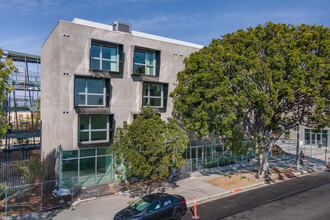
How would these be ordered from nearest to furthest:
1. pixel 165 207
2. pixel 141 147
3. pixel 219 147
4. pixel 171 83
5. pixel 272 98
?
pixel 165 207
pixel 141 147
pixel 272 98
pixel 171 83
pixel 219 147

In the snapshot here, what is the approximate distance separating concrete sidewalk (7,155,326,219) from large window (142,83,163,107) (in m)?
7.31

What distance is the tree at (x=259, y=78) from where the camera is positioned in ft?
51.0

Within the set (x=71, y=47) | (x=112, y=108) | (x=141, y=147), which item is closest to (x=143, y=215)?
(x=141, y=147)

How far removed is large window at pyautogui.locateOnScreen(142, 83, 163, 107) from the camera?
798 inches

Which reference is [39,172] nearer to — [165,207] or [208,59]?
[165,207]

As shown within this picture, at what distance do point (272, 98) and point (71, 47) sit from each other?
15.1m

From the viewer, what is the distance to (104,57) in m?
18.4

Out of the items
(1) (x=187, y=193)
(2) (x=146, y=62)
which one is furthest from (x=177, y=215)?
(2) (x=146, y=62)

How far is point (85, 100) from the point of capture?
17.5 meters

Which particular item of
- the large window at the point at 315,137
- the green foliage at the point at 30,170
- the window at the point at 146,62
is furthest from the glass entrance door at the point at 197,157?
the large window at the point at 315,137

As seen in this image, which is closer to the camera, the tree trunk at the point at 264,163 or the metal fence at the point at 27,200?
the metal fence at the point at 27,200

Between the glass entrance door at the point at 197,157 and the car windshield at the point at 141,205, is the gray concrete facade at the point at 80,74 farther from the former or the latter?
the car windshield at the point at 141,205

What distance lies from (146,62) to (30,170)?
12.7 metres

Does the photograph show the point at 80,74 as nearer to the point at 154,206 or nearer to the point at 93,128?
the point at 93,128
